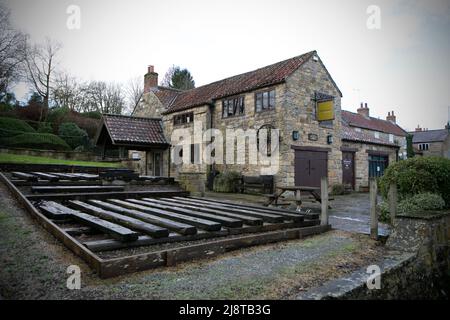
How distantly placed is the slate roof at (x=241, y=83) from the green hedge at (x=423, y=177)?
793 centimetres

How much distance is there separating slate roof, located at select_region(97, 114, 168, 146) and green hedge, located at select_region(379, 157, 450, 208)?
13755 millimetres

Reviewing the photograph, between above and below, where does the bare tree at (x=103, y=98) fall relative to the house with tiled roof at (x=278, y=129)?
above

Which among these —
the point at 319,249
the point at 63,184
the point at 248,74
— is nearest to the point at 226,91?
the point at 248,74

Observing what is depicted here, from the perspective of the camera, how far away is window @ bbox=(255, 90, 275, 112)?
14708 millimetres

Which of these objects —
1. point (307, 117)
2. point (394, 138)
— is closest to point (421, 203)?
point (307, 117)

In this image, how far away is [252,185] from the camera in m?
14.9

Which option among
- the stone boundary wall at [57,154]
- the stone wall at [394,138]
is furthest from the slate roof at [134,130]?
the stone wall at [394,138]

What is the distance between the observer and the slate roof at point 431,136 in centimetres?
4168

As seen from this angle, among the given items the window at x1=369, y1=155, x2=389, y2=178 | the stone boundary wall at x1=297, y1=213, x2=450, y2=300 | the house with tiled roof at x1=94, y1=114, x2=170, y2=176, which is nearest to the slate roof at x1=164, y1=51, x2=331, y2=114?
the house with tiled roof at x1=94, y1=114, x2=170, y2=176

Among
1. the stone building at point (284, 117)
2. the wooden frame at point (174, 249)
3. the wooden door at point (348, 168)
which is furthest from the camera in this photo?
the wooden door at point (348, 168)

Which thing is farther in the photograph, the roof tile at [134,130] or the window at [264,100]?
the roof tile at [134,130]

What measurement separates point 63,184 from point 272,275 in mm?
7599

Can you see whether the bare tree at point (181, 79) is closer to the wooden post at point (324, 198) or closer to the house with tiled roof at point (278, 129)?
the house with tiled roof at point (278, 129)

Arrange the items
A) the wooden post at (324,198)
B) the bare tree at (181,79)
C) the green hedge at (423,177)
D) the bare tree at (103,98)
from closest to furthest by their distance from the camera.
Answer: the wooden post at (324,198)
the green hedge at (423,177)
the bare tree at (103,98)
the bare tree at (181,79)
